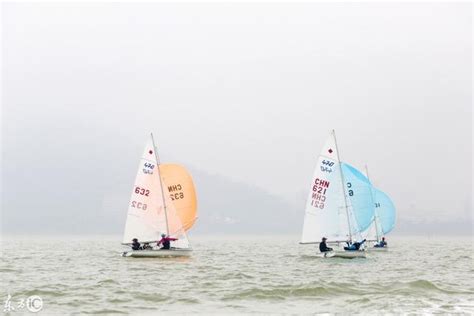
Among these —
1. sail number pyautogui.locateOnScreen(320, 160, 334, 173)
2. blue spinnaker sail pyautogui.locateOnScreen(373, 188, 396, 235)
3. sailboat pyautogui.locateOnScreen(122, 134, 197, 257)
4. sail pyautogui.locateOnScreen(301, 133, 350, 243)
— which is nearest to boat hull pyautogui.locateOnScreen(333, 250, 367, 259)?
sail pyautogui.locateOnScreen(301, 133, 350, 243)

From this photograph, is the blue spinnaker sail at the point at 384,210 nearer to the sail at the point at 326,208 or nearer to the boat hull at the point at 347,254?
the sail at the point at 326,208

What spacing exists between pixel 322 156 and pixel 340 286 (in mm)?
17742

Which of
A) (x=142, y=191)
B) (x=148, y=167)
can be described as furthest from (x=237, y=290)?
(x=148, y=167)

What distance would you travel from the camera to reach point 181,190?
51.6 metres

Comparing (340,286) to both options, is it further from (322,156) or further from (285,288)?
(322,156)

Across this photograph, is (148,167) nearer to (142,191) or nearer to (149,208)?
(142,191)

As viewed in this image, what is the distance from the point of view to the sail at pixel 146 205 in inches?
1948

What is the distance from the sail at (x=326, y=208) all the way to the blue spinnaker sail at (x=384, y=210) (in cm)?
2623

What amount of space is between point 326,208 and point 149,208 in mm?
13092

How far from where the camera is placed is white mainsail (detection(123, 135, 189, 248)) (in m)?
49.4

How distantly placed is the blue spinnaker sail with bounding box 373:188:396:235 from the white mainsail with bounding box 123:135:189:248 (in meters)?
32.3

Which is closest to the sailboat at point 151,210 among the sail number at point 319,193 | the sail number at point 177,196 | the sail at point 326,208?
the sail number at point 177,196

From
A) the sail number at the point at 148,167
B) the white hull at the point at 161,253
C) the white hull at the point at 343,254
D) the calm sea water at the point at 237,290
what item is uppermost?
the sail number at the point at 148,167

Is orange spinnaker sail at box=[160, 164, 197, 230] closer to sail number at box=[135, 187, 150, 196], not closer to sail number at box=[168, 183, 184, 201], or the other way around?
sail number at box=[168, 183, 184, 201]
